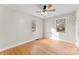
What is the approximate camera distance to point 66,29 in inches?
80.3

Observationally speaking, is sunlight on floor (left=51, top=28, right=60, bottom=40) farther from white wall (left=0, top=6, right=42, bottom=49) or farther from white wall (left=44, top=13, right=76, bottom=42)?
white wall (left=0, top=6, right=42, bottom=49)

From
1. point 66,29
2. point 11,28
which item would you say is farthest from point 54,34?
point 11,28

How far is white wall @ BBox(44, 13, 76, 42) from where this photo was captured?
77.0 inches

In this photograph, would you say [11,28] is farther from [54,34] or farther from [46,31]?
[54,34]

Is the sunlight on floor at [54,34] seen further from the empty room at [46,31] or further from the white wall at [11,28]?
the white wall at [11,28]

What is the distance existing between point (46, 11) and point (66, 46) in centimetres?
122

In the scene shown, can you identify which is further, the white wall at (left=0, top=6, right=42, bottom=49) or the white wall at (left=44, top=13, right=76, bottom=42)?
the white wall at (left=0, top=6, right=42, bottom=49)

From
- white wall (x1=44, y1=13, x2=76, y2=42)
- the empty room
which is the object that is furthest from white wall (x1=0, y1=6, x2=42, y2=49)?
white wall (x1=44, y1=13, x2=76, y2=42)

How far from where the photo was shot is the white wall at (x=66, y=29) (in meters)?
1.96

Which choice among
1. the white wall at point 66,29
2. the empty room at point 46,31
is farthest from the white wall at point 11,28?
the white wall at point 66,29

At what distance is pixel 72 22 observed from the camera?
7.17 feet
